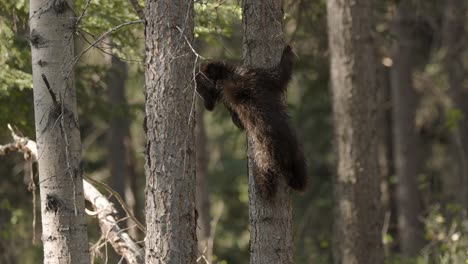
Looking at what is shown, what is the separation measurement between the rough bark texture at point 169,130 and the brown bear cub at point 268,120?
385mm

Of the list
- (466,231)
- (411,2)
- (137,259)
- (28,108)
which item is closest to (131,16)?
(28,108)

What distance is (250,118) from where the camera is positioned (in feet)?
21.5

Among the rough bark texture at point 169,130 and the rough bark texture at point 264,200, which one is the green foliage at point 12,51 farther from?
the rough bark texture at point 264,200

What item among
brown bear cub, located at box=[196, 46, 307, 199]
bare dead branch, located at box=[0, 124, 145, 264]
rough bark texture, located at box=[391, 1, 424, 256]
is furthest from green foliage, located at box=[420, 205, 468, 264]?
brown bear cub, located at box=[196, 46, 307, 199]

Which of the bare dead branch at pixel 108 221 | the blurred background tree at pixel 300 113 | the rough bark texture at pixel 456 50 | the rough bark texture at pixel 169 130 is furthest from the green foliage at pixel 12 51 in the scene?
the rough bark texture at pixel 456 50

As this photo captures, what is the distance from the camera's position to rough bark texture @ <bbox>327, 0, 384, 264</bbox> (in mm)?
10094

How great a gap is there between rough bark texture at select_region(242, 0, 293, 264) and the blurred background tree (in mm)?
471

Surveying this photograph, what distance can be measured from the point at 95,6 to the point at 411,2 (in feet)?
28.1

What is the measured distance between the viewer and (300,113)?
20.0 meters

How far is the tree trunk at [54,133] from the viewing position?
7164 millimetres

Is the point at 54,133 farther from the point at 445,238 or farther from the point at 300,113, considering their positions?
the point at 300,113

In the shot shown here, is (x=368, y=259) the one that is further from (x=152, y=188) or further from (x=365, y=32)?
(x=152, y=188)

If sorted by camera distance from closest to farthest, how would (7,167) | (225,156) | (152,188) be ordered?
(152,188) → (7,167) → (225,156)

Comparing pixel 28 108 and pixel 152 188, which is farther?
pixel 28 108
